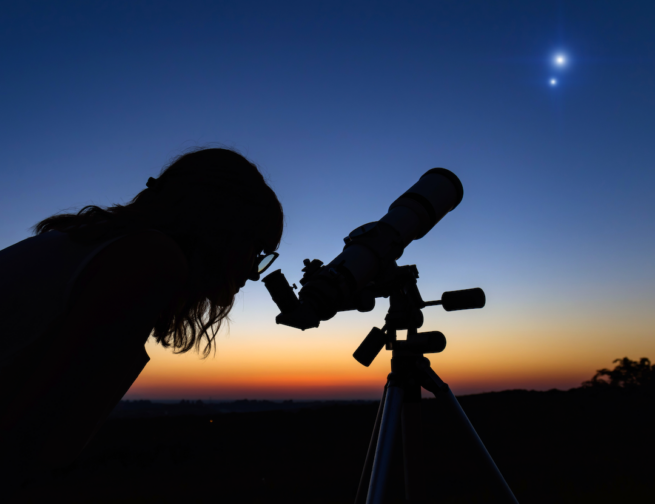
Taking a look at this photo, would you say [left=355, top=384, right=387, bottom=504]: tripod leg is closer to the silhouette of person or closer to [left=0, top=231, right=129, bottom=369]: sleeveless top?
the silhouette of person

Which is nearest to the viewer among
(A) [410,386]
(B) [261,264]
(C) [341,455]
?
(B) [261,264]

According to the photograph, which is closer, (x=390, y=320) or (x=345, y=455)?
(x=390, y=320)

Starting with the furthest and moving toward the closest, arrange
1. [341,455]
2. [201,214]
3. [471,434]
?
[341,455]
[471,434]
[201,214]

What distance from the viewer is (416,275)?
282cm

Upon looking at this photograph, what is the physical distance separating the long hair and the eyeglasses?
0.15m

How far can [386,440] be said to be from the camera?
209 centimetres

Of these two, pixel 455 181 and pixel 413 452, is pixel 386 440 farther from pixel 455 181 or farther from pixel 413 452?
pixel 455 181

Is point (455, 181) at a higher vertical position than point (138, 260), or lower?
higher

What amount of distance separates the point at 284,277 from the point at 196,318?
1.74 ft

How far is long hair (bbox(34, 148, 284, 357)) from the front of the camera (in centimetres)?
156

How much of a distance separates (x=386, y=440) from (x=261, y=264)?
112 cm

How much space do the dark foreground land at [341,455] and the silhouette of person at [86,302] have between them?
9.95 feet

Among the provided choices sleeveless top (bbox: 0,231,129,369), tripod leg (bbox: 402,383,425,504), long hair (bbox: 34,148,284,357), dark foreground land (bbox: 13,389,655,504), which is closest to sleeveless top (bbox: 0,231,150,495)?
sleeveless top (bbox: 0,231,129,369)

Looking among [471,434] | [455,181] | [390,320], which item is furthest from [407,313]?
[455,181]
